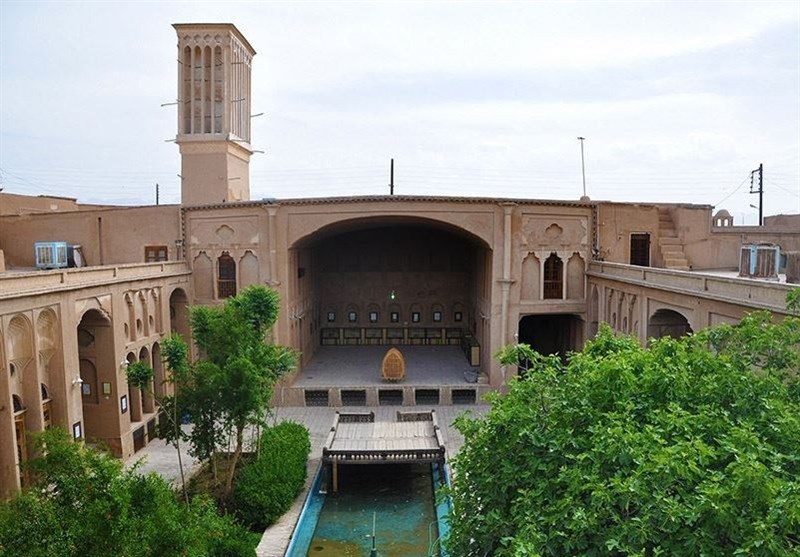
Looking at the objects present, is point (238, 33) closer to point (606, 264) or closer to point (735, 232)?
point (606, 264)

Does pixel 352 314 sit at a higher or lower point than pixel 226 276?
lower

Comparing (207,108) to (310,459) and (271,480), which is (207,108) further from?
(271,480)

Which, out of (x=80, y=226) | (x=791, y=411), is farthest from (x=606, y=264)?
(x=80, y=226)

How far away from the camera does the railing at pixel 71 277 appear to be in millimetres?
14762

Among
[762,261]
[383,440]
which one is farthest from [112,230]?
[762,261]

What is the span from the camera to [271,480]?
15.8 meters

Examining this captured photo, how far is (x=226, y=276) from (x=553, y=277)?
1337cm

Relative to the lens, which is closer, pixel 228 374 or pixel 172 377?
pixel 228 374

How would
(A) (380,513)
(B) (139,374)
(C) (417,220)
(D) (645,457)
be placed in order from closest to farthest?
1. (D) (645,457)
2. (B) (139,374)
3. (A) (380,513)
4. (C) (417,220)

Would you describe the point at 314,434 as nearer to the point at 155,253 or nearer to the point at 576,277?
the point at 155,253

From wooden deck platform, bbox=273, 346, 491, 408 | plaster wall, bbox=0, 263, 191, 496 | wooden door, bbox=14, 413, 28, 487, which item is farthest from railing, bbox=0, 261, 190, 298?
wooden deck platform, bbox=273, 346, 491, 408

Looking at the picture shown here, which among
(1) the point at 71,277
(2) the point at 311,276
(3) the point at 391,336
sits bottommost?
(3) the point at 391,336

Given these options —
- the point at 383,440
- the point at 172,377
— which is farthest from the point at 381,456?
the point at 172,377

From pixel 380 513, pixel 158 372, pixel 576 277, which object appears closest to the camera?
pixel 380 513
